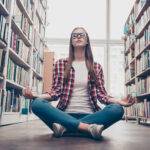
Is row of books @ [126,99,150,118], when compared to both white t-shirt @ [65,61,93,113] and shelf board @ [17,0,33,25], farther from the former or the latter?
white t-shirt @ [65,61,93,113]

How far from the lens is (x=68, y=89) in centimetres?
179

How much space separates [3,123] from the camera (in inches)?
109

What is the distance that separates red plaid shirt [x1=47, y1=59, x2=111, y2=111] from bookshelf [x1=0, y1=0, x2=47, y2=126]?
32.5 inches

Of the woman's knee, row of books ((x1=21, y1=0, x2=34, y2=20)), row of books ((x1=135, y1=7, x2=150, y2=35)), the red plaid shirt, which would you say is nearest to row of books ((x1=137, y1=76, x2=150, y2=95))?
row of books ((x1=135, y1=7, x2=150, y2=35))

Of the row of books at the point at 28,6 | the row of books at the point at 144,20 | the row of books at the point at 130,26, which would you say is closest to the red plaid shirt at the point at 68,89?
the row of books at the point at 28,6

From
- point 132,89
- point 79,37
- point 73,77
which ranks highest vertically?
point 79,37

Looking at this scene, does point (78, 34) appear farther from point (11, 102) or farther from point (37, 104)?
point (11, 102)

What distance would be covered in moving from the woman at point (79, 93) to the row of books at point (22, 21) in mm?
1280

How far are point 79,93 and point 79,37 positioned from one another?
371 millimetres

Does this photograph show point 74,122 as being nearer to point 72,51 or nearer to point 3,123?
point 72,51

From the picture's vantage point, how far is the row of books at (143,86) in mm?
3768

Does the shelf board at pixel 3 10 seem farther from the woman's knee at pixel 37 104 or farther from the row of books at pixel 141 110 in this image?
the row of books at pixel 141 110

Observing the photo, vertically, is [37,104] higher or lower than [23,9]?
lower

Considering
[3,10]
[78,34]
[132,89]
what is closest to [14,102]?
[3,10]
